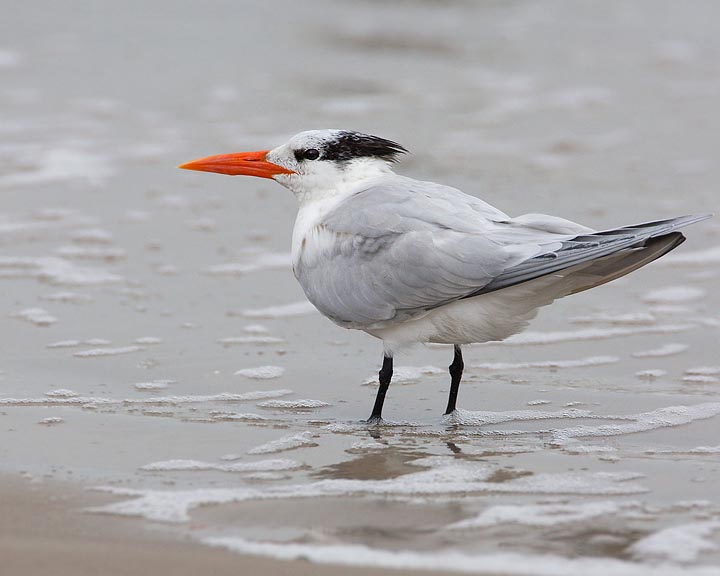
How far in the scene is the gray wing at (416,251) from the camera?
15.0 ft

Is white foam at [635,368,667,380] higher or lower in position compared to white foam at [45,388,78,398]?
higher

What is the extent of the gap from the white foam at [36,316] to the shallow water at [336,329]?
0.02m

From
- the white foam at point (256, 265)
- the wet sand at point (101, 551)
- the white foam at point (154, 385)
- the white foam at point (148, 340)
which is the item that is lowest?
the wet sand at point (101, 551)

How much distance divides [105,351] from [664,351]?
2.70 metres

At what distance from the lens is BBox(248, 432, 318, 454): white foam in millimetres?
4402

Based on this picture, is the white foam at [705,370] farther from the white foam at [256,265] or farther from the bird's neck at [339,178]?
the white foam at [256,265]

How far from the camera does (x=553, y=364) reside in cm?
575

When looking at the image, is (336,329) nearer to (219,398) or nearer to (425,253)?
(219,398)

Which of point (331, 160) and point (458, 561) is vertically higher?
point (331, 160)

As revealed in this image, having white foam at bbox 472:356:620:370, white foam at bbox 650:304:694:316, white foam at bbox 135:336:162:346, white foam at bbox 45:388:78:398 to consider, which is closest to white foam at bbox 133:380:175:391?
white foam at bbox 45:388:78:398

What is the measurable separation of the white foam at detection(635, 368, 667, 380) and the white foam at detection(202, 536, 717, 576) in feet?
7.41

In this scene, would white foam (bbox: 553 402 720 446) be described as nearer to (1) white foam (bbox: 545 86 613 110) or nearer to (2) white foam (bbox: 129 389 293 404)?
(2) white foam (bbox: 129 389 293 404)

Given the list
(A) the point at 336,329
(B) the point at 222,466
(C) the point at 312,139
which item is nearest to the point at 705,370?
(A) the point at 336,329

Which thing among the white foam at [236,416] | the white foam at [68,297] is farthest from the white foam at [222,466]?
the white foam at [68,297]
